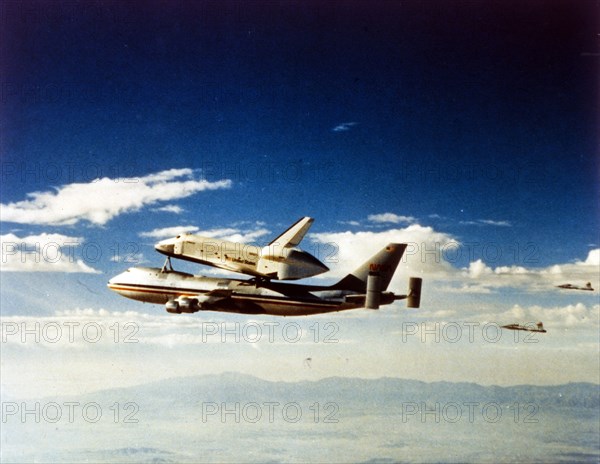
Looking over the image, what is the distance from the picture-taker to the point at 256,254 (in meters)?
17.1

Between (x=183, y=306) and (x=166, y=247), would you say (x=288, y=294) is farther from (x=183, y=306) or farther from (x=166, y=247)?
(x=166, y=247)

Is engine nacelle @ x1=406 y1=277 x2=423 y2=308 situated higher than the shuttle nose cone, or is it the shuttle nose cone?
the shuttle nose cone

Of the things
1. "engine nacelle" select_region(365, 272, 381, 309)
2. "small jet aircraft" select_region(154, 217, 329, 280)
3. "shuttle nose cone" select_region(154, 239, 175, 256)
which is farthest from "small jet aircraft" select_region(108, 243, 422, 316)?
"shuttle nose cone" select_region(154, 239, 175, 256)

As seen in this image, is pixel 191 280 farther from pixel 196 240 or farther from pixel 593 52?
pixel 593 52

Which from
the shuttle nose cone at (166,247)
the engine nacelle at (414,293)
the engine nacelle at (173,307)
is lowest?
the engine nacelle at (173,307)

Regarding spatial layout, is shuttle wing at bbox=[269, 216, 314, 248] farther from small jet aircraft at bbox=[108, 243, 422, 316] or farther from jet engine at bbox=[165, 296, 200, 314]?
jet engine at bbox=[165, 296, 200, 314]

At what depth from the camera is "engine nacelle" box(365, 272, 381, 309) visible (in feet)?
53.7

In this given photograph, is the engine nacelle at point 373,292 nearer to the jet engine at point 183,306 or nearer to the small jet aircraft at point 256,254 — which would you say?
the small jet aircraft at point 256,254

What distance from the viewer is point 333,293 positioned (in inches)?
693

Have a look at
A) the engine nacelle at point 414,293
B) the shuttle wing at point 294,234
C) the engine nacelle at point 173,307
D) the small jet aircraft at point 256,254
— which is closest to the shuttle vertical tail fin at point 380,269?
the engine nacelle at point 414,293

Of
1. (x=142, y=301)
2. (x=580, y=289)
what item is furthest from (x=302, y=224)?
(x=580, y=289)

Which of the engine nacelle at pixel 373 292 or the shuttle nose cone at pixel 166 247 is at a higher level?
the shuttle nose cone at pixel 166 247

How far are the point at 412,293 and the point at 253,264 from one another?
4.87m

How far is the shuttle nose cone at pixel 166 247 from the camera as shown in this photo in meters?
17.5
